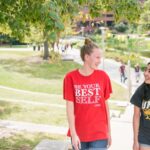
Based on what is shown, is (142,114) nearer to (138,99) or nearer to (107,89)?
(138,99)

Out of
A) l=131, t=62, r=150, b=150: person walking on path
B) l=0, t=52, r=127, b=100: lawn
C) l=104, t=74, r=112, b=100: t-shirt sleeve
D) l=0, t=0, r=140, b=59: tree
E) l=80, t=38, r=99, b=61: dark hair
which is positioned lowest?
l=0, t=52, r=127, b=100: lawn

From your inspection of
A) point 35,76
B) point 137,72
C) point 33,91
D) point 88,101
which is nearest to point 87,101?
point 88,101

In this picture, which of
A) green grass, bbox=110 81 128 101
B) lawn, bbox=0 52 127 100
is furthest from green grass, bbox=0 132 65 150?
lawn, bbox=0 52 127 100

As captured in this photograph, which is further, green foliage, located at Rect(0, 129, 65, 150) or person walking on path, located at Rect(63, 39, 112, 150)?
green foliage, located at Rect(0, 129, 65, 150)

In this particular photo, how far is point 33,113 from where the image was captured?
1478 centimetres

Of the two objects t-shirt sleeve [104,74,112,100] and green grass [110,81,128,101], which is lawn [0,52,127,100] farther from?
t-shirt sleeve [104,74,112,100]

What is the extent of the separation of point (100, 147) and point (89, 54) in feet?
3.00

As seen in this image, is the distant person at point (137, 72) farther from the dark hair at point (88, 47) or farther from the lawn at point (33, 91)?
the dark hair at point (88, 47)

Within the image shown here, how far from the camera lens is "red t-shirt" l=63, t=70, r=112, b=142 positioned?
3891 mm

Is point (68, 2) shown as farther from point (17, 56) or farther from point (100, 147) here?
point (17, 56)

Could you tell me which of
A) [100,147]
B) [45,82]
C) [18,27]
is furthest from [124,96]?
[100,147]

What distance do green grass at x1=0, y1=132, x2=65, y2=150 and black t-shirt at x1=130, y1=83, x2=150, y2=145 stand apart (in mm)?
5021

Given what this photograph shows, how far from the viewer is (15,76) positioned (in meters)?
31.4

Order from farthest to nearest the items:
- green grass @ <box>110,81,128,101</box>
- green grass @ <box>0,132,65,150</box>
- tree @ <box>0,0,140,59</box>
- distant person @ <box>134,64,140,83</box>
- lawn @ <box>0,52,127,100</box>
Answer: distant person @ <box>134,64,140,83</box>, lawn @ <box>0,52,127,100</box>, green grass @ <box>110,81,128,101</box>, green grass @ <box>0,132,65,150</box>, tree @ <box>0,0,140,59</box>
